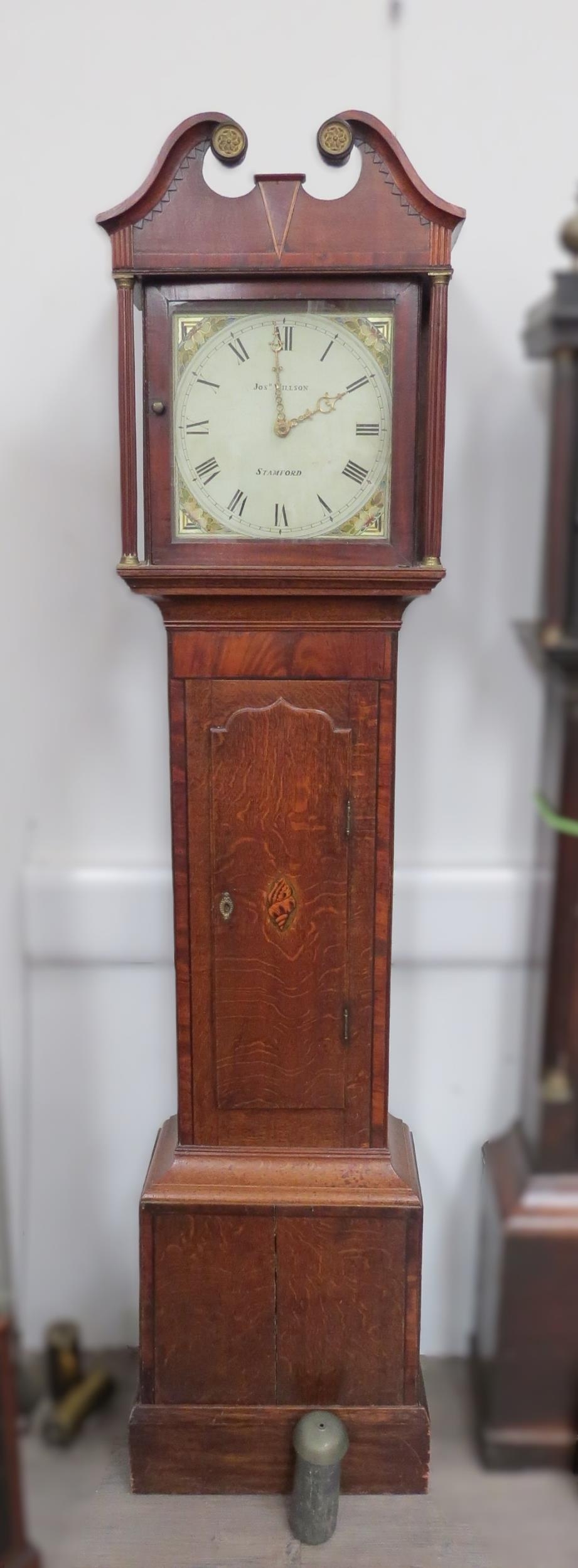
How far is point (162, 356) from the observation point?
1.18 meters

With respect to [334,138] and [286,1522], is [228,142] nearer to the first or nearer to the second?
[334,138]

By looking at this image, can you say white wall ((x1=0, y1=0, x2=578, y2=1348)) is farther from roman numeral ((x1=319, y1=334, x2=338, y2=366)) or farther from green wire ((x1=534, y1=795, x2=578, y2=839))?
roman numeral ((x1=319, y1=334, x2=338, y2=366))

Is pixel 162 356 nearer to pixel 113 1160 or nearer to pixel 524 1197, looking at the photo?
pixel 524 1197

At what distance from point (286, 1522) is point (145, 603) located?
48.5 inches

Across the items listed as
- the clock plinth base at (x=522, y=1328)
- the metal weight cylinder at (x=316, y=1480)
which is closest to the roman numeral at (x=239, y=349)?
the clock plinth base at (x=522, y=1328)

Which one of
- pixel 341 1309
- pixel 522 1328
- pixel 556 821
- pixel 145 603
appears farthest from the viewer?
pixel 145 603

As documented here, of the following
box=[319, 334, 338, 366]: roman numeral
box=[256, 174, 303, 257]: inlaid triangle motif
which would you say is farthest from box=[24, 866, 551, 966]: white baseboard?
box=[256, 174, 303, 257]: inlaid triangle motif

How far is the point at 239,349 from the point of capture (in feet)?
3.79

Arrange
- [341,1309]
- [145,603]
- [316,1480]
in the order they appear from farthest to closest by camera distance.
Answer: [145,603] < [341,1309] < [316,1480]

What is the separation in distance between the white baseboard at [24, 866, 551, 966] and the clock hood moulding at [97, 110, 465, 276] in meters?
0.69

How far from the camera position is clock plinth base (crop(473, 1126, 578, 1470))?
716mm

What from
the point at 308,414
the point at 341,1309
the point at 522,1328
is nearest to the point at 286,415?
the point at 308,414

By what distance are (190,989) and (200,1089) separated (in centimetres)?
15

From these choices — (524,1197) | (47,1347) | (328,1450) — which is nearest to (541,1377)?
(524,1197)
